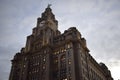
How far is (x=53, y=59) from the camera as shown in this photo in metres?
109

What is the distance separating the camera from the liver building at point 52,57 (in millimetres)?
98000

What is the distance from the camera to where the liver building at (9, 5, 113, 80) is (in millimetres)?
98000

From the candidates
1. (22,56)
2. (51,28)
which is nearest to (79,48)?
(51,28)

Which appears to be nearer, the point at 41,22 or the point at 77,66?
the point at 77,66

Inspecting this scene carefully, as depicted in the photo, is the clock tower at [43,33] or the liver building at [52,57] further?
the clock tower at [43,33]

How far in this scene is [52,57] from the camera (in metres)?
110

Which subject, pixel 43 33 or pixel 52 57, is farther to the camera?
pixel 43 33

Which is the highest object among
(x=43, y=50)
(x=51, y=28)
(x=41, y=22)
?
(x=41, y=22)

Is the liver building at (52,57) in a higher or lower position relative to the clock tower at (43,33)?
lower

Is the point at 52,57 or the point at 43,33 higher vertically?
the point at 43,33

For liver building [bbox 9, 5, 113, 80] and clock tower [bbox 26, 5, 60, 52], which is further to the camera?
clock tower [bbox 26, 5, 60, 52]

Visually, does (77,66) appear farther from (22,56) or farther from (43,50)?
(22,56)

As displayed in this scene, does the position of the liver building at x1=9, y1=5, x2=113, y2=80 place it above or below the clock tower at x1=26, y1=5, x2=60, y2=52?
below

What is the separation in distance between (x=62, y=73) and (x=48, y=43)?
24.8 metres
